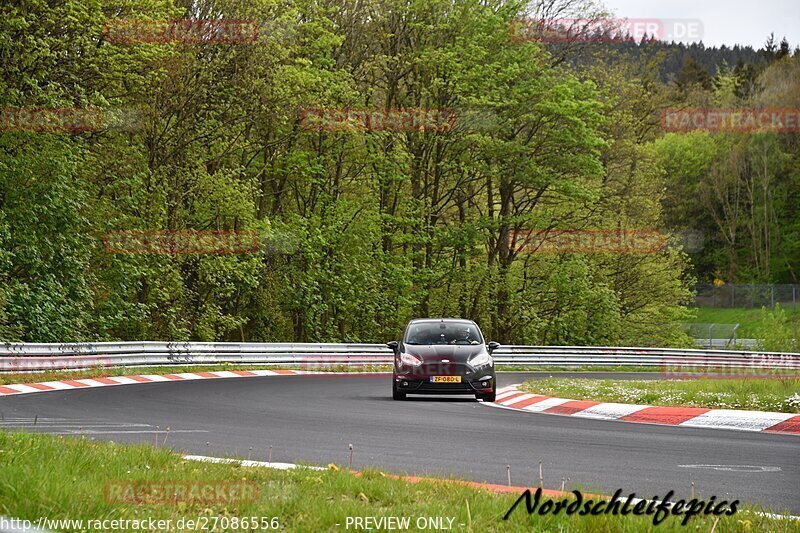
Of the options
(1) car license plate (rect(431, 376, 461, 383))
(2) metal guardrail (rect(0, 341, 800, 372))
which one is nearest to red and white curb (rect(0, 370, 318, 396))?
(2) metal guardrail (rect(0, 341, 800, 372))

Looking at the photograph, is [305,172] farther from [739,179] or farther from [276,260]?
[739,179]

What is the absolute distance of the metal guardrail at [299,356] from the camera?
82.4 ft

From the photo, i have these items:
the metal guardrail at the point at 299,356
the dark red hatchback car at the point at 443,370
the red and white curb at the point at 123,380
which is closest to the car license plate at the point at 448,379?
the dark red hatchback car at the point at 443,370

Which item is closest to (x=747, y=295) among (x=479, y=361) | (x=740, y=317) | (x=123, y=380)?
(x=740, y=317)

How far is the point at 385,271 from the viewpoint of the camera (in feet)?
150

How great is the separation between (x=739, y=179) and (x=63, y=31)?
7263 centimetres

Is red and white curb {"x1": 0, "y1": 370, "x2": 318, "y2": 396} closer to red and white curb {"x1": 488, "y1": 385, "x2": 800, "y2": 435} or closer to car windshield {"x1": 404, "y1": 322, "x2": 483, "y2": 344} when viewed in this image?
car windshield {"x1": 404, "y1": 322, "x2": 483, "y2": 344}

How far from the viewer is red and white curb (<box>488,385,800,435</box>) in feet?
49.8

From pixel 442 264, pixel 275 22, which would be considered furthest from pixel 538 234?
pixel 275 22

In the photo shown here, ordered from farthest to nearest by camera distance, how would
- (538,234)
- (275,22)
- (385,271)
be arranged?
(538,234) → (385,271) → (275,22)

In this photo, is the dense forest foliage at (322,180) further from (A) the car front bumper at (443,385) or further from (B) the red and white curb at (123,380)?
(A) the car front bumper at (443,385)

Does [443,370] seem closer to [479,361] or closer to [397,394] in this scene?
[479,361]

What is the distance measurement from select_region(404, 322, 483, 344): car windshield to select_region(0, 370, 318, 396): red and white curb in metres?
6.57

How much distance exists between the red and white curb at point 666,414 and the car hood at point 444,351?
3.30 ft
